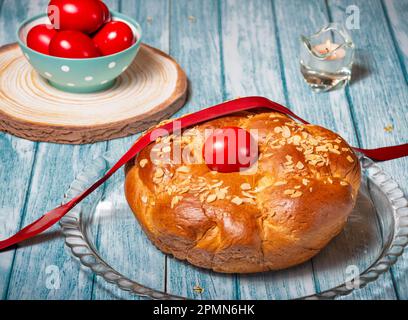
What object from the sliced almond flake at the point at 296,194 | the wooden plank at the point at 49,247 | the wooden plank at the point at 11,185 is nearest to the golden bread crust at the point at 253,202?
the sliced almond flake at the point at 296,194

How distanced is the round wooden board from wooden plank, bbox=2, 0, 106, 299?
0.06 m

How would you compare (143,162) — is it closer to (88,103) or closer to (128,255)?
(128,255)

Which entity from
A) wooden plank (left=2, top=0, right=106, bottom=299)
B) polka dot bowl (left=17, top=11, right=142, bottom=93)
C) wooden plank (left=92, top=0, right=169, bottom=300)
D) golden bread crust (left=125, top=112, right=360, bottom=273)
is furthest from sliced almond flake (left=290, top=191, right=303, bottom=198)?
polka dot bowl (left=17, top=11, right=142, bottom=93)

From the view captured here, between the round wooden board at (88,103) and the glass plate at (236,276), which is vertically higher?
Answer: the glass plate at (236,276)

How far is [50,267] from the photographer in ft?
5.78

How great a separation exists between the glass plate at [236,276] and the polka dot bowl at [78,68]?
0.58m

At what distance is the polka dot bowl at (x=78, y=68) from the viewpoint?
230 centimetres

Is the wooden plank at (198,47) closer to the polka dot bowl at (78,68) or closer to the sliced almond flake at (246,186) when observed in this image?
the polka dot bowl at (78,68)

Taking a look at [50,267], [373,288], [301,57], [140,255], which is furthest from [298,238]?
[301,57]

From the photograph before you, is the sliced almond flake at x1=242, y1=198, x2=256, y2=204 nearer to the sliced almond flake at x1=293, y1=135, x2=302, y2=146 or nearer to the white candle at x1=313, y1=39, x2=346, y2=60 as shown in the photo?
the sliced almond flake at x1=293, y1=135, x2=302, y2=146

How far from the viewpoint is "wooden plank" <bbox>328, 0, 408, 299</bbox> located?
234 cm

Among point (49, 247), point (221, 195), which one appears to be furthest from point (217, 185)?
point (49, 247)
